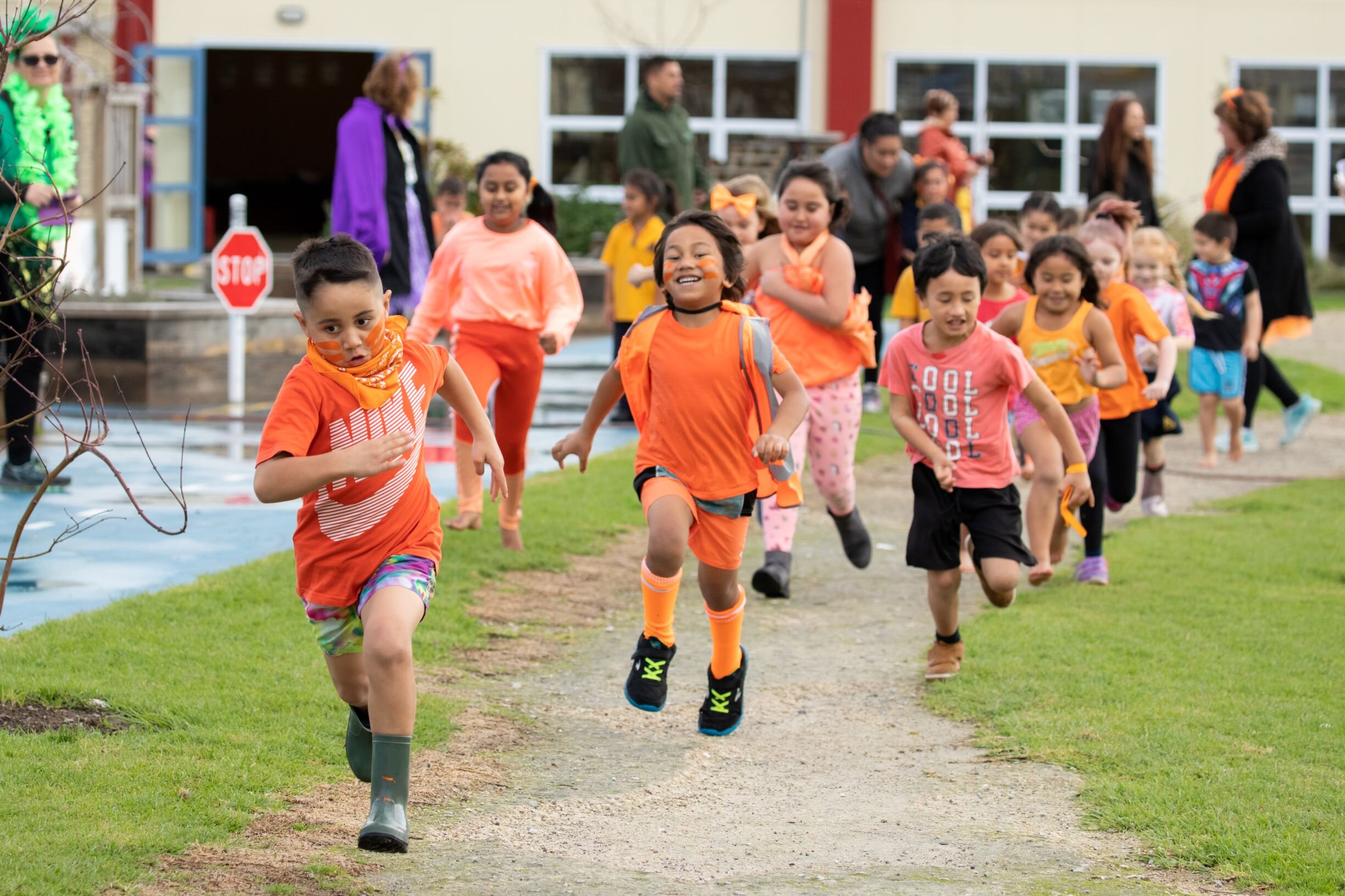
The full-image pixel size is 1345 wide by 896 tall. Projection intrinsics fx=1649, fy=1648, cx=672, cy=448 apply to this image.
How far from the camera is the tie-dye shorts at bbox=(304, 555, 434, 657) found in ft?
12.9

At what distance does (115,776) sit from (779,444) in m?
2.00

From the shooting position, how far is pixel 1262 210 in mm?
11094

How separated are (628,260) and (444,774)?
293 inches

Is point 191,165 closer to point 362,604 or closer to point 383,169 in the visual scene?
point 383,169

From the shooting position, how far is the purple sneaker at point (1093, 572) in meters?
7.47

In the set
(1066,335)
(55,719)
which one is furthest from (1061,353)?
(55,719)

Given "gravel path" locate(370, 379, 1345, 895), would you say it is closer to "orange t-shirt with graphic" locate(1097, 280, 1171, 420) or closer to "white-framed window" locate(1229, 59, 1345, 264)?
"orange t-shirt with graphic" locate(1097, 280, 1171, 420)

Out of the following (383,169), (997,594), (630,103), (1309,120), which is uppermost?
(1309,120)

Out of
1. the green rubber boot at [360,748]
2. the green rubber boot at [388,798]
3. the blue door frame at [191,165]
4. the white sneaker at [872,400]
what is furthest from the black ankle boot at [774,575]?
the blue door frame at [191,165]

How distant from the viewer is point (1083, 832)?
13.9ft

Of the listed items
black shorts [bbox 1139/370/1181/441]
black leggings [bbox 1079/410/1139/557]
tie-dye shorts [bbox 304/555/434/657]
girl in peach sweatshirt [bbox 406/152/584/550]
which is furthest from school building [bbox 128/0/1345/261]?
tie-dye shorts [bbox 304/555/434/657]

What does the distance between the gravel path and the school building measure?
1797 centimetres

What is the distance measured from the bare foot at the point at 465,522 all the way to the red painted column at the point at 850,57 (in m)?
17.6

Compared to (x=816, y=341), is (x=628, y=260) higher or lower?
higher
